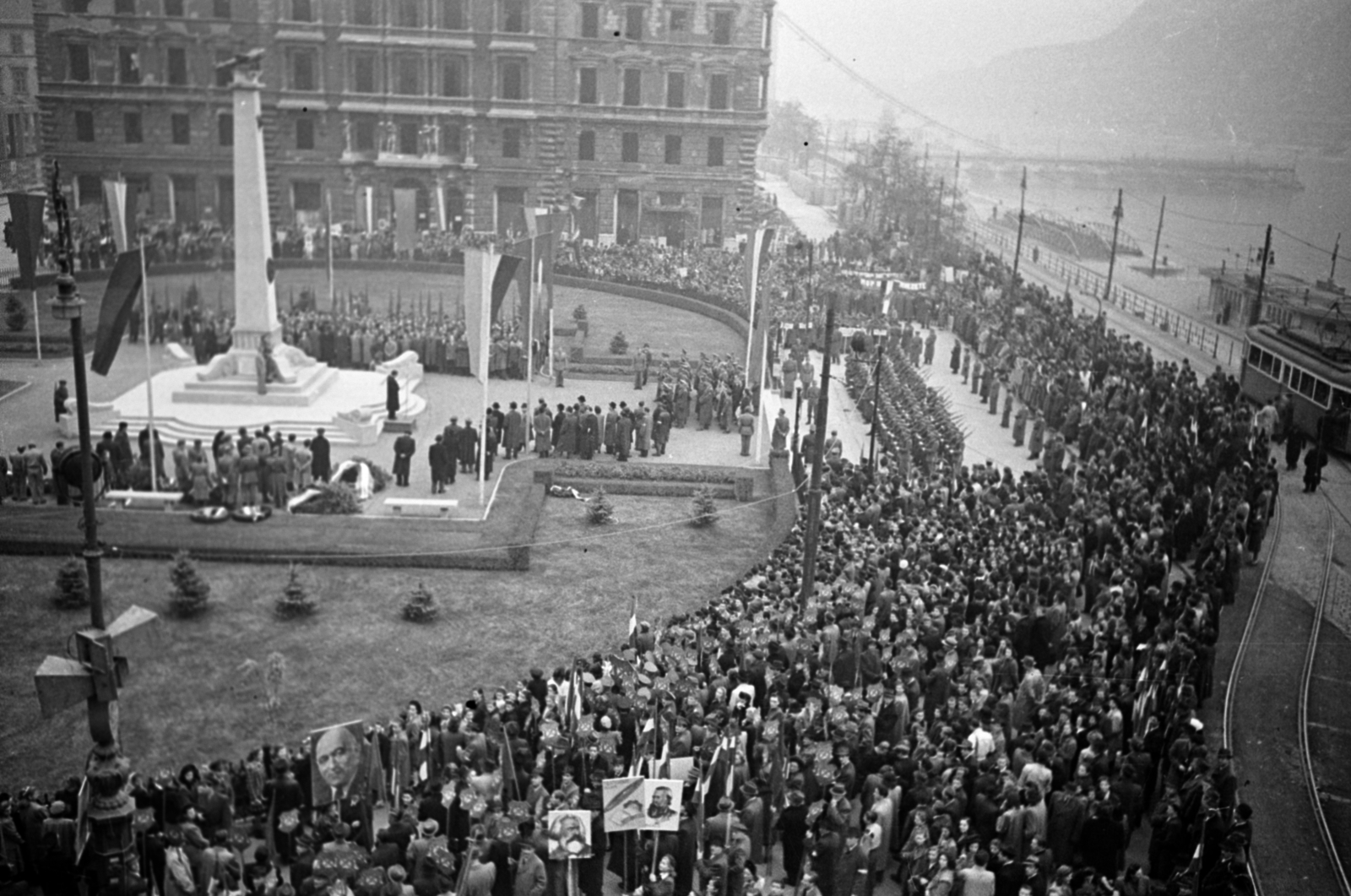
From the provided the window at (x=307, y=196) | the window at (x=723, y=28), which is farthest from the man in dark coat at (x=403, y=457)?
the window at (x=723, y=28)

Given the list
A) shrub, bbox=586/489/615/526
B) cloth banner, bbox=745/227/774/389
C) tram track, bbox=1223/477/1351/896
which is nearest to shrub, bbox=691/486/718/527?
shrub, bbox=586/489/615/526

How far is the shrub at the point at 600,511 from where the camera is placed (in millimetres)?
25562

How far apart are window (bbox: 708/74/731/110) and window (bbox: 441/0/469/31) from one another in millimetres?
11835

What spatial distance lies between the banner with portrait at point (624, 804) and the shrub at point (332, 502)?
13.7 m

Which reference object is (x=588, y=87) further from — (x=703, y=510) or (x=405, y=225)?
(x=703, y=510)

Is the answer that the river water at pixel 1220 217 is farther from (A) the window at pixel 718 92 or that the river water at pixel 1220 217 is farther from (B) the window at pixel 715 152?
(A) the window at pixel 718 92

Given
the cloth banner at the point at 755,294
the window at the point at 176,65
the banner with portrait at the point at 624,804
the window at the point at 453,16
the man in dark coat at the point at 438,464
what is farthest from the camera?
the window at the point at 453,16

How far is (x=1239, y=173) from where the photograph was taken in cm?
9862

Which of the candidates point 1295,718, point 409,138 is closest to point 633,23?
point 409,138

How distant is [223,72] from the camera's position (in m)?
31.8

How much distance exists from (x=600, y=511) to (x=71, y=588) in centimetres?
973

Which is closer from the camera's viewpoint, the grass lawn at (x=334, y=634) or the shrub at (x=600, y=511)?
→ the grass lawn at (x=334, y=634)

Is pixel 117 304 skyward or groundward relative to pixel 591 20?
groundward

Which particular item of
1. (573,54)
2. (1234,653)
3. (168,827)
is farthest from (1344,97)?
(168,827)
